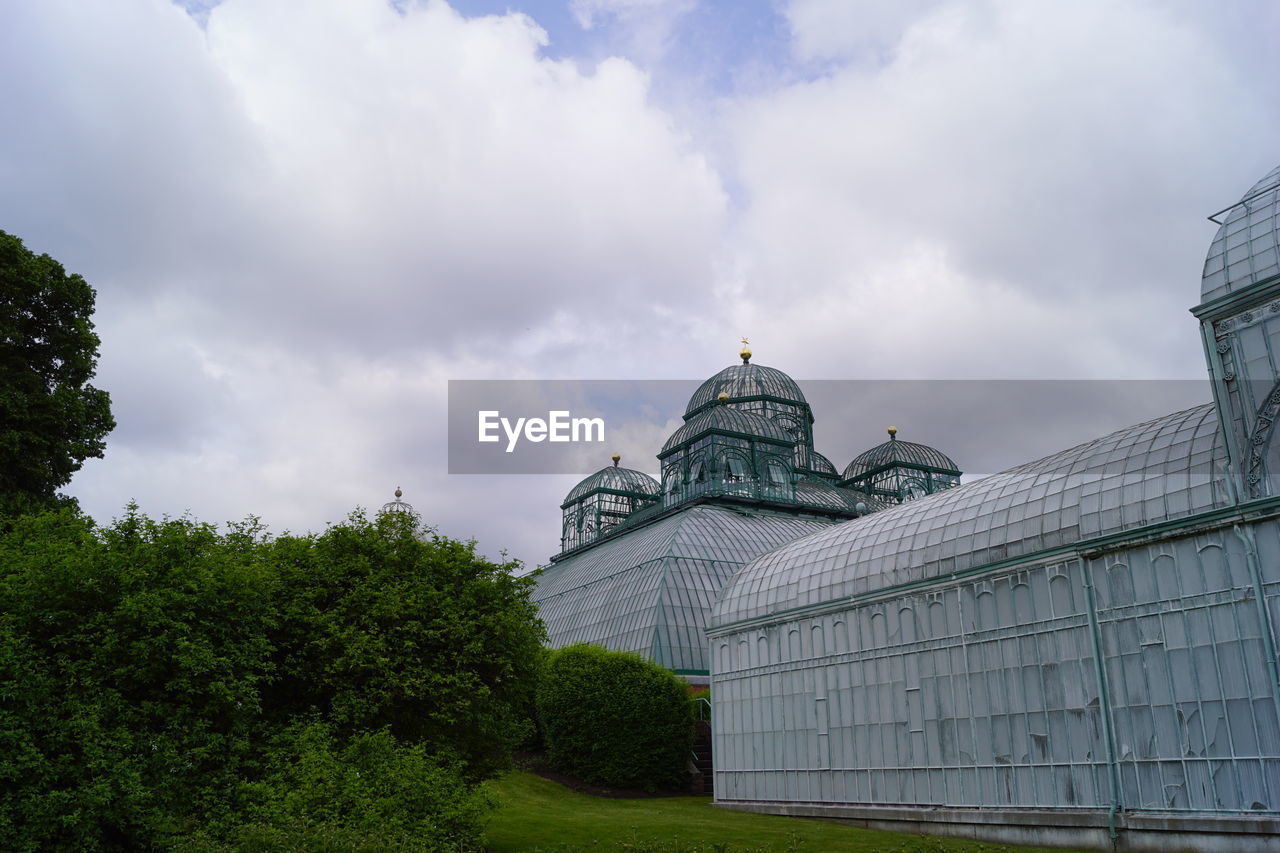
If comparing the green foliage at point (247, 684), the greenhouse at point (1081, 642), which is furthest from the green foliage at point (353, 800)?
the greenhouse at point (1081, 642)

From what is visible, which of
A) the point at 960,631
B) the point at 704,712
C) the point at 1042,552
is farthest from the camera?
the point at 704,712

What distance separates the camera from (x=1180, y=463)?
82.8ft

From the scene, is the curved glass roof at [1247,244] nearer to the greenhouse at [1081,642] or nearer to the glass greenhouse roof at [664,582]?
the greenhouse at [1081,642]

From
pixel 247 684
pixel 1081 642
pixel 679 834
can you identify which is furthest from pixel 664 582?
pixel 247 684

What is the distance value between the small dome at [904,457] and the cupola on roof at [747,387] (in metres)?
8.16

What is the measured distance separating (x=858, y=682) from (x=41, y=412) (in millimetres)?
29690

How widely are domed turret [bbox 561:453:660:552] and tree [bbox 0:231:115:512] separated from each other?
48.3 meters

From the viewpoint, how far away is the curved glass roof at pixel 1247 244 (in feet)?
77.5

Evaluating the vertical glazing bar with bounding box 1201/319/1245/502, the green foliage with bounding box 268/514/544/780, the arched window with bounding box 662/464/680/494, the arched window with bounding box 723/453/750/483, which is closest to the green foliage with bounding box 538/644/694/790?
the green foliage with bounding box 268/514/544/780

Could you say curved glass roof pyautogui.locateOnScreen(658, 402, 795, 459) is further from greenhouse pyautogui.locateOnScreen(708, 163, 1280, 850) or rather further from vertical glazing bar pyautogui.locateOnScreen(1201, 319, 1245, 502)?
vertical glazing bar pyautogui.locateOnScreen(1201, 319, 1245, 502)

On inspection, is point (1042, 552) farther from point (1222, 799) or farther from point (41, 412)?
point (41, 412)

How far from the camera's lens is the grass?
26016mm

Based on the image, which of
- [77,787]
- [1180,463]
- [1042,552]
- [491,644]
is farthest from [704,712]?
[77,787]

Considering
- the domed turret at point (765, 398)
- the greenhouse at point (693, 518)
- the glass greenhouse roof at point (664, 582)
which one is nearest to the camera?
the glass greenhouse roof at point (664, 582)
